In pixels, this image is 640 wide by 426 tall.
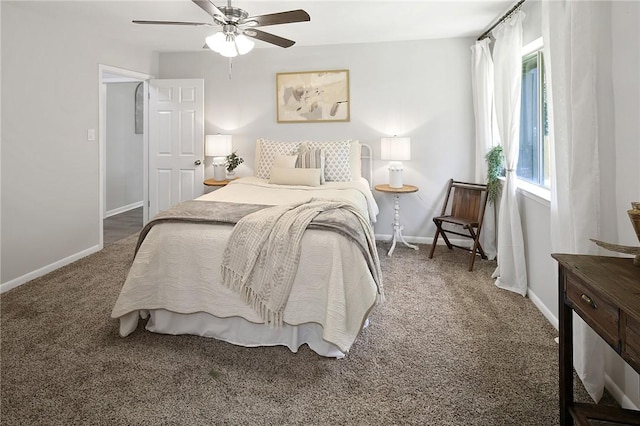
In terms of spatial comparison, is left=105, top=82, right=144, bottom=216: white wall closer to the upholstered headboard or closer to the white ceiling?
the white ceiling

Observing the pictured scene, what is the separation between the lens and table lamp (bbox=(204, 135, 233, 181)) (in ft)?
15.5

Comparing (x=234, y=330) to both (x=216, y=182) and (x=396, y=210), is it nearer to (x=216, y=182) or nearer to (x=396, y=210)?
(x=396, y=210)

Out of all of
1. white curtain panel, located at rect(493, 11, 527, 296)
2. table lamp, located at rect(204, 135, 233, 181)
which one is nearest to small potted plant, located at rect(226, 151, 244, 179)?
table lamp, located at rect(204, 135, 233, 181)

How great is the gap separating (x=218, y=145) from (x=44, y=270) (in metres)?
2.25

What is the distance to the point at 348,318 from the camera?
6.88 ft

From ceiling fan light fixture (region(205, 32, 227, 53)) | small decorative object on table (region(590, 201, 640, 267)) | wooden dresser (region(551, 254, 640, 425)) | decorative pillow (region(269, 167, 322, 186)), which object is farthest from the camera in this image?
decorative pillow (region(269, 167, 322, 186))

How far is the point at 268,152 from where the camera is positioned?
4.37m

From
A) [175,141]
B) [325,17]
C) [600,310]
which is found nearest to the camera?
[600,310]

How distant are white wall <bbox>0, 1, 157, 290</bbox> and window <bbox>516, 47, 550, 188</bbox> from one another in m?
4.20

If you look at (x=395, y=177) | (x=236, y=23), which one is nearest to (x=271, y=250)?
(x=236, y=23)

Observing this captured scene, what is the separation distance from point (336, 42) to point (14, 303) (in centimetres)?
402

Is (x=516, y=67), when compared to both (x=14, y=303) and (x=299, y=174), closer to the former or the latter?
(x=299, y=174)

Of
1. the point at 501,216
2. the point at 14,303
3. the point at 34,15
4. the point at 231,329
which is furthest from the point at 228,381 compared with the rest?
the point at 34,15

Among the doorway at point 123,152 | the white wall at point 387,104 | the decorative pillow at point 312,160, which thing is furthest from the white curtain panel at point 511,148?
the doorway at point 123,152
